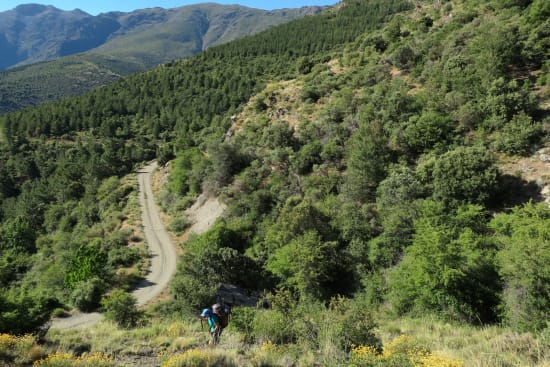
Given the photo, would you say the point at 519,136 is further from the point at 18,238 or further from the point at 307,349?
the point at 18,238

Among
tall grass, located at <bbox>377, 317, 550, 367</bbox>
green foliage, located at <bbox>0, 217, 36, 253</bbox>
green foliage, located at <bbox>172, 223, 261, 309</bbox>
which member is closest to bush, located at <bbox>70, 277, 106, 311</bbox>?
green foliage, located at <bbox>172, 223, 261, 309</bbox>

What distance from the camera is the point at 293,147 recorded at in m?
36.6

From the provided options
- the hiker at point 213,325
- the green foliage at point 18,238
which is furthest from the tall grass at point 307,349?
the green foliage at point 18,238

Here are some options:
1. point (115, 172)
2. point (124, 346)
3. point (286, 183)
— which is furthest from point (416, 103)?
point (115, 172)

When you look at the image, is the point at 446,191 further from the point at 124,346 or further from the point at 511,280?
the point at 124,346

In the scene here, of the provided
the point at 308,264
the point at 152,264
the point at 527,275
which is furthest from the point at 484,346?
the point at 152,264

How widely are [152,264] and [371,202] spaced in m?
22.6

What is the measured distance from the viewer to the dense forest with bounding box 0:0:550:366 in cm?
1419

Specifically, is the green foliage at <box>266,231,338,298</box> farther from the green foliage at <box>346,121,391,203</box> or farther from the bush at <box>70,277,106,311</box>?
the bush at <box>70,277,106,311</box>

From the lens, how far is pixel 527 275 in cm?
1209

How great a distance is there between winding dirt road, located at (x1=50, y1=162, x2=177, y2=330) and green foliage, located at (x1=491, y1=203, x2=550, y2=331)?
20790 mm

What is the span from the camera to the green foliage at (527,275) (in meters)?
11.5

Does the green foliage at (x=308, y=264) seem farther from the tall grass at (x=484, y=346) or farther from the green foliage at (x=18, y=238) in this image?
the green foliage at (x=18, y=238)

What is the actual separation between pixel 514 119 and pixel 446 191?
26.2 ft
